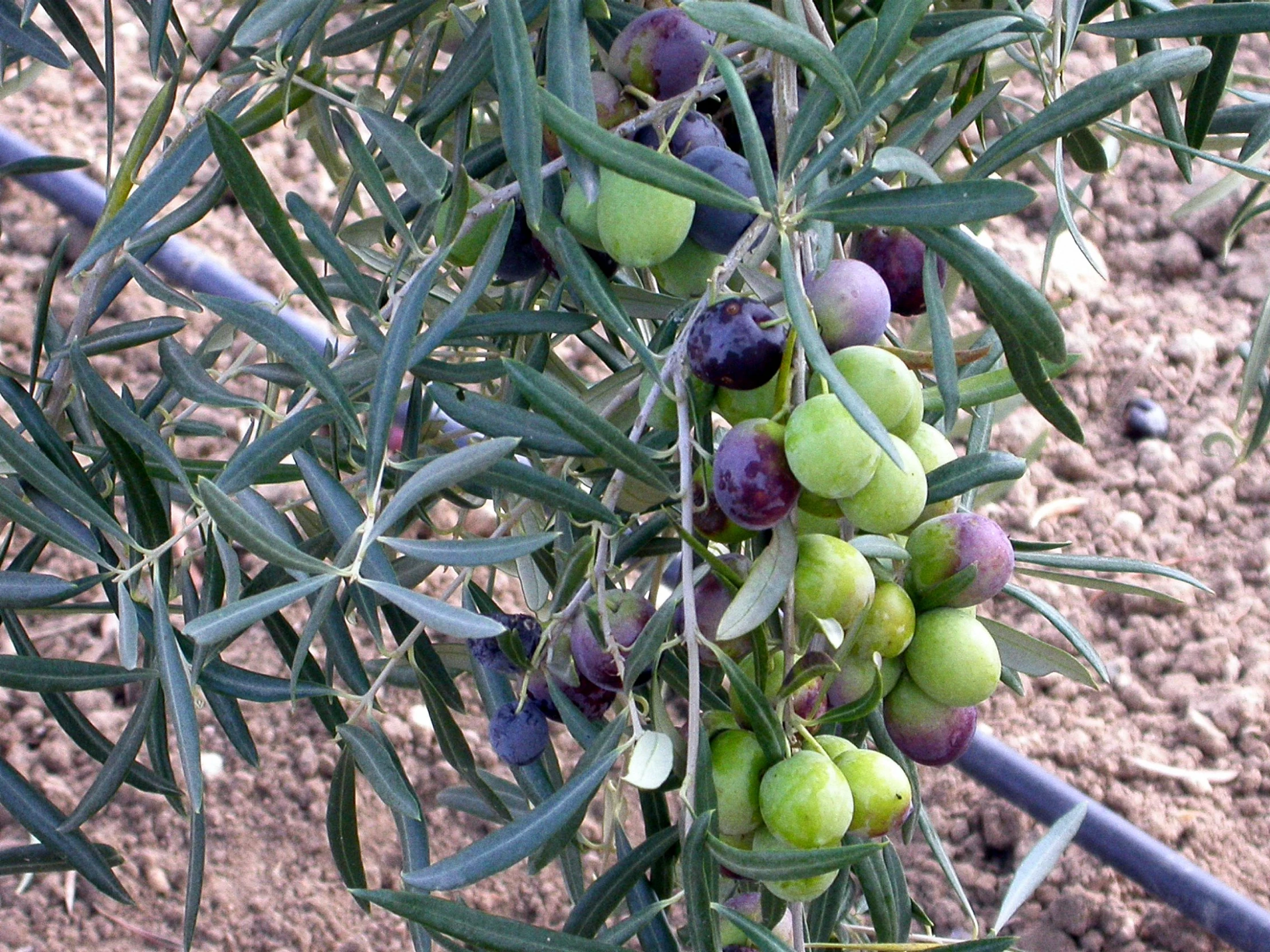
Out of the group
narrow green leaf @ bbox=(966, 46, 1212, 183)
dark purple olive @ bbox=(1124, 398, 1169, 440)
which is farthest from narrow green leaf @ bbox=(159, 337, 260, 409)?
dark purple olive @ bbox=(1124, 398, 1169, 440)

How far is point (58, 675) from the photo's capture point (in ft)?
2.53

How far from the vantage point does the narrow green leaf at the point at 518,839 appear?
24.0 inches

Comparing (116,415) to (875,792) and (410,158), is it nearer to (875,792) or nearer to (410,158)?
(410,158)

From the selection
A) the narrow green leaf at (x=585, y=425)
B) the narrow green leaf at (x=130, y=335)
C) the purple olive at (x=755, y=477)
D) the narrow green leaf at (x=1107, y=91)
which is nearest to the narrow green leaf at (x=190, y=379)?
the narrow green leaf at (x=130, y=335)

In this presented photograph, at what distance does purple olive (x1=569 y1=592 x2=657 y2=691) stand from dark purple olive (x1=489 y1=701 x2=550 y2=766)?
0.31ft

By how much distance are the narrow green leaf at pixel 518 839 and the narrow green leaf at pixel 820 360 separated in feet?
0.75

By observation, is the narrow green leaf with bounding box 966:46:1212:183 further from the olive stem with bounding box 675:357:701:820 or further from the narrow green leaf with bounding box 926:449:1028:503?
the olive stem with bounding box 675:357:701:820

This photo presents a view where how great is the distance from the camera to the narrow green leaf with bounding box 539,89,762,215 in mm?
573

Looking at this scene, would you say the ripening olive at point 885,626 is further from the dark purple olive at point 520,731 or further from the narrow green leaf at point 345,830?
the narrow green leaf at point 345,830

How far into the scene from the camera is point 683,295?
0.77m

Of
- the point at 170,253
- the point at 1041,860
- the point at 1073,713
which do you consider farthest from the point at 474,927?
the point at 170,253

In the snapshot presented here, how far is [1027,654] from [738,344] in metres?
0.40

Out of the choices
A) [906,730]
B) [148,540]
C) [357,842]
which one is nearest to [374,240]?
[148,540]

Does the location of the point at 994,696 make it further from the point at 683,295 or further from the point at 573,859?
the point at 683,295
